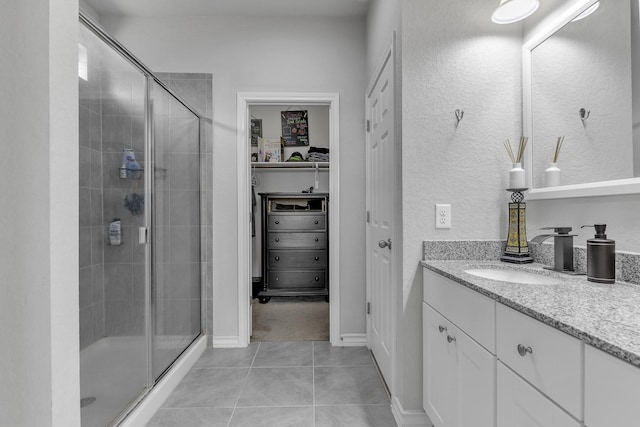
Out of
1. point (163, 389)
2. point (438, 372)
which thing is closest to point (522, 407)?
point (438, 372)

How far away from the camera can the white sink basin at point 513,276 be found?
123 centimetres

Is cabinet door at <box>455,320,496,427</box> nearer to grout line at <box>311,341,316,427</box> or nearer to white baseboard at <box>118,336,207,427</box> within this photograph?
grout line at <box>311,341,316,427</box>

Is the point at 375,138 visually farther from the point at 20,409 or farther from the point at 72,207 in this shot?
the point at 20,409

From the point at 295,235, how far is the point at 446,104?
265cm

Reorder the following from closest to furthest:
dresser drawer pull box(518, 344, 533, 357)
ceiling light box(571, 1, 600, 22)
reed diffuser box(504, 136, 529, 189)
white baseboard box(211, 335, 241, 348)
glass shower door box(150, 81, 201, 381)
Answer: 1. dresser drawer pull box(518, 344, 533, 357)
2. ceiling light box(571, 1, 600, 22)
3. reed diffuser box(504, 136, 529, 189)
4. glass shower door box(150, 81, 201, 381)
5. white baseboard box(211, 335, 241, 348)

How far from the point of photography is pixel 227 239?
2.62 m

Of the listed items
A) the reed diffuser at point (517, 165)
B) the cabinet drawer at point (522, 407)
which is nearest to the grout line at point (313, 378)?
the cabinet drawer at point (522, 407)

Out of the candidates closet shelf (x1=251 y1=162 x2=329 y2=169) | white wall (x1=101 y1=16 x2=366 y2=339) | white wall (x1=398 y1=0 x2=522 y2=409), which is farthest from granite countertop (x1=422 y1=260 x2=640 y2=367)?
closet shelf (x1=251 y1=162 x2=329 y2=169)

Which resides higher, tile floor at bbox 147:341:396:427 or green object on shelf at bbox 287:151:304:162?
green object on shelf at bbox 287:151:304:162

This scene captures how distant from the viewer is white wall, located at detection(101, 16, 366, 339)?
2.62 metres

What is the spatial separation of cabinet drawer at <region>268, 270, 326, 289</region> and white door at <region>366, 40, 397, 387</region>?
4.69 ft

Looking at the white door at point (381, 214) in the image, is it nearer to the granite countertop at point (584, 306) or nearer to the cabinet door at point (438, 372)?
the cabinet door at point (438, 372)

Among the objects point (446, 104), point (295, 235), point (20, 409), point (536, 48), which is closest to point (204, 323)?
point (295, 235)

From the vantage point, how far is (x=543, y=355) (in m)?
0.74
